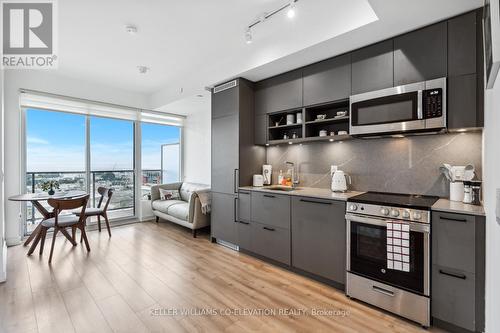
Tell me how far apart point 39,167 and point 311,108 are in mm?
4763

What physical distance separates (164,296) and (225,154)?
2.04 m

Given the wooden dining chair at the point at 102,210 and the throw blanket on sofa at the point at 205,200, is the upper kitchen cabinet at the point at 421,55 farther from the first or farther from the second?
the wooden dining chair at the point at 102,210

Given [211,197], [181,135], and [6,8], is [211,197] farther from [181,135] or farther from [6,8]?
[6,8]

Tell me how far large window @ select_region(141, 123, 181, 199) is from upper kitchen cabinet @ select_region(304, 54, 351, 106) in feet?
13.2

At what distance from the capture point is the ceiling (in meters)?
2.10

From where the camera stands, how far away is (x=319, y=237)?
2525 millimetres

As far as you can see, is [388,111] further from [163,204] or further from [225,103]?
[163,204]

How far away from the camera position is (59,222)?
326 cm

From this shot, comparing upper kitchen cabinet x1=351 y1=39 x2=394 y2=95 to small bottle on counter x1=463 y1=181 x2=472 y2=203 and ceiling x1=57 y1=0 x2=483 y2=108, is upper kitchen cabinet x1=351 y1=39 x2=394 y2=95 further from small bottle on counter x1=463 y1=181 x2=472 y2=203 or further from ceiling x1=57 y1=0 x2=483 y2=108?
small bottle on counter x1=463 y1=181 x2=472 y2=203

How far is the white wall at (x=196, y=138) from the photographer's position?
515 cm

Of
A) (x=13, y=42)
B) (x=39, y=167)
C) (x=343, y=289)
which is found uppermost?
(x=13, y=42)

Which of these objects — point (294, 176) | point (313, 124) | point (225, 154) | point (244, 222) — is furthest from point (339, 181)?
point (225, 154)

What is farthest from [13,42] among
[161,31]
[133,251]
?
[133,251]
